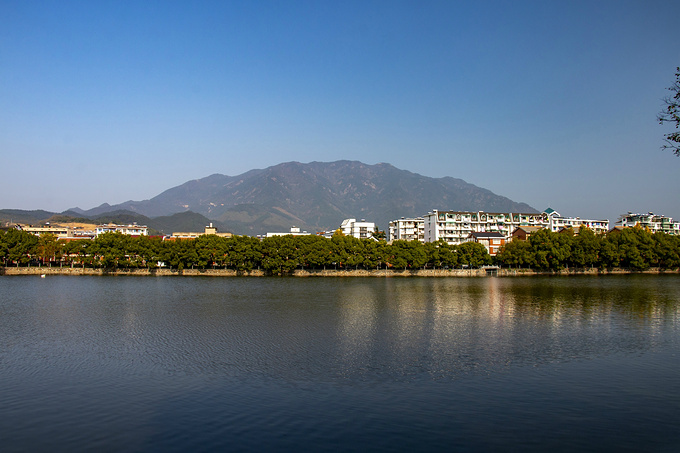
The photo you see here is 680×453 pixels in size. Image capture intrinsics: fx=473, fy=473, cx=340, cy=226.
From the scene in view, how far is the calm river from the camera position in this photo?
476 inches

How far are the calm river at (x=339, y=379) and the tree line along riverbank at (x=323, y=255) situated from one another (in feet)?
115

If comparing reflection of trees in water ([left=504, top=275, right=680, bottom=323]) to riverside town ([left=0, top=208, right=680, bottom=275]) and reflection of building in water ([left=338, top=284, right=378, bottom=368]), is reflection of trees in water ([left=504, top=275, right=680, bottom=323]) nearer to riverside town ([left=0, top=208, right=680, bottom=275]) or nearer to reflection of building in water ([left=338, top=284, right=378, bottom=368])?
reflection of building in water ([left=338, top=284, right=378, bottom=368])

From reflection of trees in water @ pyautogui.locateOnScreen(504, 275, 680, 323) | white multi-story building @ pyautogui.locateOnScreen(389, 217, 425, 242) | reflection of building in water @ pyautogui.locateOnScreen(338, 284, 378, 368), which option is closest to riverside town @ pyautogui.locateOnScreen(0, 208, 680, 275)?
reflection of trees in water @ pyautogui.locateOnScreen(504, 275, 680, 323)

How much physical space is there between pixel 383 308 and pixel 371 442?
24.8 meters

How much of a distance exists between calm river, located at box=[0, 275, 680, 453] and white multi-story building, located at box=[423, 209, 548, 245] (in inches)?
2644

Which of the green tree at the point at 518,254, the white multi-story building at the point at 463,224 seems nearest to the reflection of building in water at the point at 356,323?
the green tree at the point at 518,254

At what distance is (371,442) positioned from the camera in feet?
38.3

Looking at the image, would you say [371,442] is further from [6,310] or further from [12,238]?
[12,238]

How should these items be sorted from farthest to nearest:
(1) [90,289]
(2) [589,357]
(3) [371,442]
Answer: (1) [90,289] < (2) [589,357] < (3) [371,442]

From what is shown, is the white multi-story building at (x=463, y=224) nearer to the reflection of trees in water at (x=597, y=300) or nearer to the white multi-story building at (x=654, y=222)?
the white multi-story building at (x=654, y=222)

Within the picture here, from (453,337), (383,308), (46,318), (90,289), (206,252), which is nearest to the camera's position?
(453,337)

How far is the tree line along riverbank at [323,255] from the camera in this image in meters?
70.1

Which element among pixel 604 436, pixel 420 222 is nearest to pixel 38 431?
pixel 604 436

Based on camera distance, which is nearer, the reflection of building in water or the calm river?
the calm river
